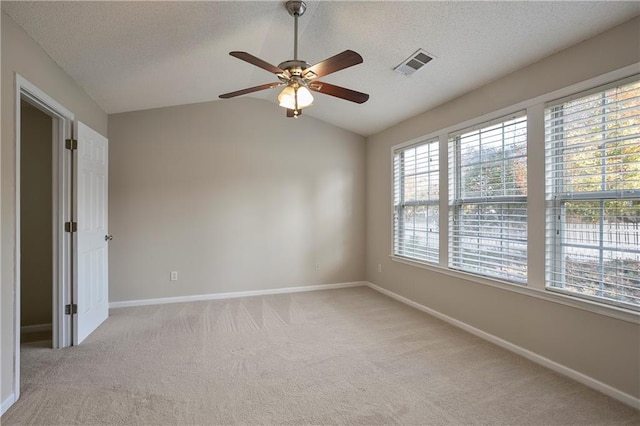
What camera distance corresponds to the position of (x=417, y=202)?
13.3 ft

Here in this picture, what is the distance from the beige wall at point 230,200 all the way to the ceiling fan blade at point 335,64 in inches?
106

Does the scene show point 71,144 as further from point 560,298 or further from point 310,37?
point 560,298

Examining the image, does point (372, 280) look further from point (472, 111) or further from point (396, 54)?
point (396, 54)

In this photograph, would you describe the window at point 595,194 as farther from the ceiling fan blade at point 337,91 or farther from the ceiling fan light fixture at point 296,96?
the ceiling fan light fixture at point 296,96

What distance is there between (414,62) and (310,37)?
999 millimetres

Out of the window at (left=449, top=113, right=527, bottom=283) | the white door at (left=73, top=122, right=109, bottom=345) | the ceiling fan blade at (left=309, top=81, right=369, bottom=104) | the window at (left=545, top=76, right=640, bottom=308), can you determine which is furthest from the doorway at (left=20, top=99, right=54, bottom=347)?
the window at (left=545, top=76, right=640, bottom=308)

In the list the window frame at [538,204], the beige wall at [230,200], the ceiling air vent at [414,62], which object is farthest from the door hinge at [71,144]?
the window frame at [538,204]

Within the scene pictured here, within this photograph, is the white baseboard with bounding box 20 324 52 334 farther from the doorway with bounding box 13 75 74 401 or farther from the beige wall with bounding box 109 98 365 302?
the beige wall with bounding box 109 98 365 302

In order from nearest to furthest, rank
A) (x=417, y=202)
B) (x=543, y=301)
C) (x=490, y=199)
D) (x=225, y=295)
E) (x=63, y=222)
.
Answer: (x=543, y=301)
(x=63, y=222)
(x=490, y=199)
(x=417, y=202)
(x=225, y=295)

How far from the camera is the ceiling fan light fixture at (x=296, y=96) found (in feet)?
6.89

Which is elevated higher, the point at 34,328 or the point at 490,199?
the point at 490,199

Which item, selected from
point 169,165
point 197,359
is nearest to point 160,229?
point 169,165

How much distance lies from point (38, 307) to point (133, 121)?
2.42m

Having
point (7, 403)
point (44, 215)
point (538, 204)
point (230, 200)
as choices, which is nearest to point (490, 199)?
point (538, 204)
